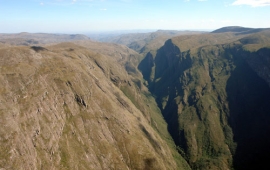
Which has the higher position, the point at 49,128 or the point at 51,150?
the point at 49,128

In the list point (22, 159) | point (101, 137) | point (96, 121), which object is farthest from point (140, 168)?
point (22, 159)

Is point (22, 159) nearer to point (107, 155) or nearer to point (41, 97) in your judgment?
point (41, 97)

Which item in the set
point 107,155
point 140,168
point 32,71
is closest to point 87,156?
point 107,155

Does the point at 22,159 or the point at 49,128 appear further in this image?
the point at 49,128

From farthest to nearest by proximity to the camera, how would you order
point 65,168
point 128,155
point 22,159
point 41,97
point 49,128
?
point 128,155, point 41,97, point 49,128, point 65,168, point 22,159

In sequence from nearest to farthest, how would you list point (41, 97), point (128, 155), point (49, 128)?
point (49, 128), point (41, 97), point (128, 155)

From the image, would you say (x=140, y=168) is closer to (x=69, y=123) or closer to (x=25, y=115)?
(x=69, y=123)

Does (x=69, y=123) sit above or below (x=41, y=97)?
below

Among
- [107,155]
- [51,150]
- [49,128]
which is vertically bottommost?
[107,155]

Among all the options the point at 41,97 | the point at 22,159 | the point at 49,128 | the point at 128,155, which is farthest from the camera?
the point at 128,155
